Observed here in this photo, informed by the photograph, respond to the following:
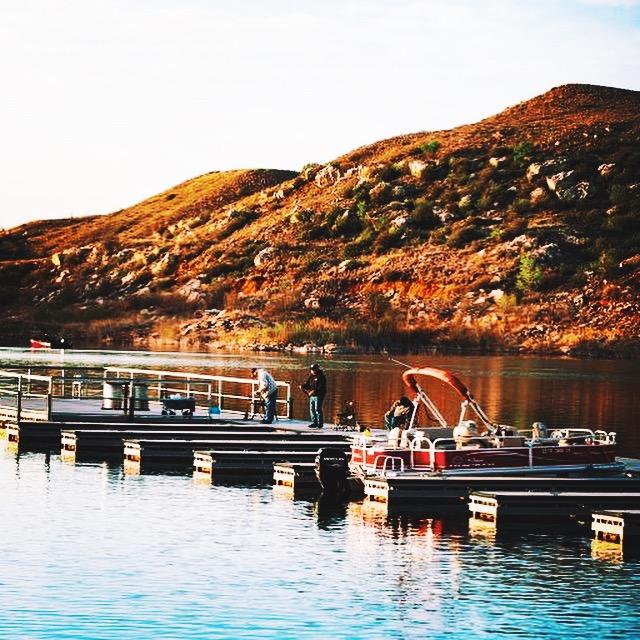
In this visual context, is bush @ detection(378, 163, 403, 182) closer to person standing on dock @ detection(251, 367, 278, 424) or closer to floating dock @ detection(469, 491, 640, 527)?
person standing on dock @ detection(251, 367, 278, 424)

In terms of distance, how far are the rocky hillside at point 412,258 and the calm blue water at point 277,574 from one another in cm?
8967

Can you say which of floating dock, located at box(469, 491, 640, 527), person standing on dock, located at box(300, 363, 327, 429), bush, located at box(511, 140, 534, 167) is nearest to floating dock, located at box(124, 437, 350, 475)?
person standing on dock, located at box(300, 363, 327, 429)

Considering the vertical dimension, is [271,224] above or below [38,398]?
above

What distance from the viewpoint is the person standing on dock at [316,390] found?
4731 cm

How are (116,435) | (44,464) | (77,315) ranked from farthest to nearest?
(77,315) < (116,435) < (44,464)

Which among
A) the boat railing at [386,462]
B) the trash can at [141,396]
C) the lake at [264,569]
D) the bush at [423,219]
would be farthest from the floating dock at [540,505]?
the bush at [423,219]

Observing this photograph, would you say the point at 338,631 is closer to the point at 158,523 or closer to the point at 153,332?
the point at 158,523

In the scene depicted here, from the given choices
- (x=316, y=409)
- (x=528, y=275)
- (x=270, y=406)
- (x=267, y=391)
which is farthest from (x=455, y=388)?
(x=528, y=275)

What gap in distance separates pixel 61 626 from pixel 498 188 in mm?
133902

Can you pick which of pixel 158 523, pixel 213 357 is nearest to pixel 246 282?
pixel 213 357

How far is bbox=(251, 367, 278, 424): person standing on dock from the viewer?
48412 millimetres

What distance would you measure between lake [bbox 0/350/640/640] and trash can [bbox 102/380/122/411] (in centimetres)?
851

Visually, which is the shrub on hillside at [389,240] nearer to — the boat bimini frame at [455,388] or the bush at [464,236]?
the bush at [464,236]

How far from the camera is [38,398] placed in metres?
57.2
